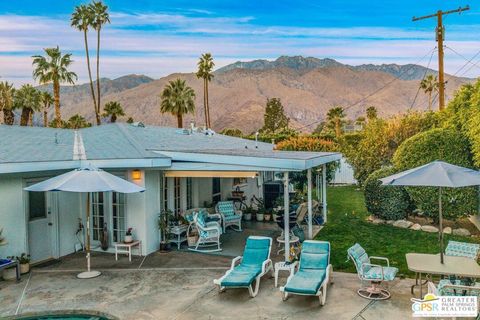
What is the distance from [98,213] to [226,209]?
444 centimetres

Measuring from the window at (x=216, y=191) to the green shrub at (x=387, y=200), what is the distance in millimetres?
6074

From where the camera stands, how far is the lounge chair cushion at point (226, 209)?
560 inches

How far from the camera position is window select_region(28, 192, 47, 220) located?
10.8 m

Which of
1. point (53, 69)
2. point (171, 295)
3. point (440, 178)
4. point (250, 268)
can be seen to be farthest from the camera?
point (53, 69)

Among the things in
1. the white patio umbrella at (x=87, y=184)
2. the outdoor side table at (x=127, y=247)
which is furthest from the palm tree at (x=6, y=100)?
the white patio umbrella at (x=87, y=184)

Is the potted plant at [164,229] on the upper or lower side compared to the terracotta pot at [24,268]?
upper

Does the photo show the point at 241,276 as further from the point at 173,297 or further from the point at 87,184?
the point at 87,184

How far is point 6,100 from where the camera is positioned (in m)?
39.3

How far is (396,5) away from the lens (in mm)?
33375

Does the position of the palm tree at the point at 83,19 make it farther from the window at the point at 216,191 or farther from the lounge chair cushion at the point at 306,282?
the lounge chair cushion at the point at 306,282

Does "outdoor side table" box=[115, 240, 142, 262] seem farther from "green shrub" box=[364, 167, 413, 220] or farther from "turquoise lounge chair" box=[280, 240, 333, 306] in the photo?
"green shrub" box=[364, 167, 413, 220]

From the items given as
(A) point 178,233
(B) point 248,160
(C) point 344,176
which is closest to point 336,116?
(C) point 344,176

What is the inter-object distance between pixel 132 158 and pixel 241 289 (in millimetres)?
4777

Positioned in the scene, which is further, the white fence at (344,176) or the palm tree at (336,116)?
the palm tree at (336,116)
